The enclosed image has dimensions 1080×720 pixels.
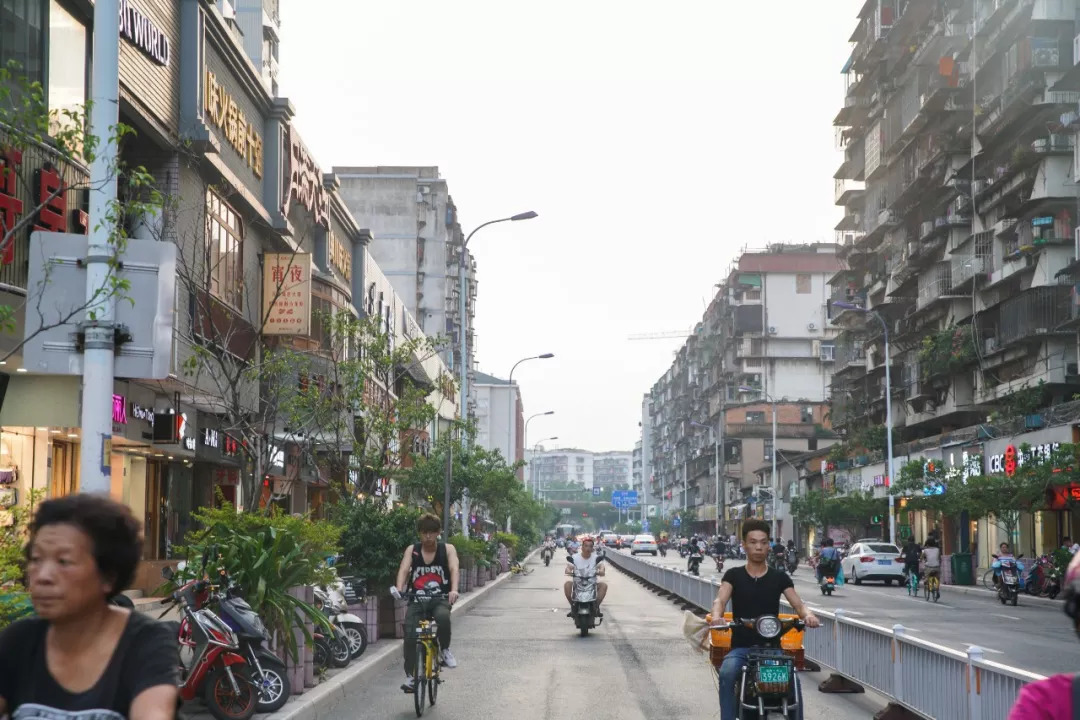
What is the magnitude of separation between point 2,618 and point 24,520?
3051mm

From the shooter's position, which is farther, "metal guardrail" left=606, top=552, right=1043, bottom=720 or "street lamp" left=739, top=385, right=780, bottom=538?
"street lamp" left=739, top=385, right=780, bottom=538

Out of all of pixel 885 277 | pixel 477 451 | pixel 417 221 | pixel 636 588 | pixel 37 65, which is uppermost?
pixel 417 221

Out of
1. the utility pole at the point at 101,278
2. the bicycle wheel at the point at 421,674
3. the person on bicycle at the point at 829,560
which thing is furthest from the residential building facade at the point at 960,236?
the utility pole at the point at 101,278

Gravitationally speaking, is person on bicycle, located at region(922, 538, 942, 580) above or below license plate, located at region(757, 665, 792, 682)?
below

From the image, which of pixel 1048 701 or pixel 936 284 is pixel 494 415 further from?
pixel 1048 701

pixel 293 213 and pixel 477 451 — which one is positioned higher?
pixel 293 213

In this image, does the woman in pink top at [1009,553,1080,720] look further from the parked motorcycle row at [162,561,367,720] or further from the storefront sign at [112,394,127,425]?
the storefront sign at [112,394,127,425]

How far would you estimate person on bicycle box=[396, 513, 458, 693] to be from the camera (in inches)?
535

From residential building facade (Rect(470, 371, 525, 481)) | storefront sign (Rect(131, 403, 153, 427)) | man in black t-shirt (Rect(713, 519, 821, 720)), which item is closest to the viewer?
man in black t-shirt (Rect(713, 519, 821, 720))

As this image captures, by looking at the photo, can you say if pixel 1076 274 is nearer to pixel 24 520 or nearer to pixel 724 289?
pixel 24 520

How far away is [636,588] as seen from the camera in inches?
1714

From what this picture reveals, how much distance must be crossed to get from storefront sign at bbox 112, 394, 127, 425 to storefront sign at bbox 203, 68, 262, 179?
666 cm

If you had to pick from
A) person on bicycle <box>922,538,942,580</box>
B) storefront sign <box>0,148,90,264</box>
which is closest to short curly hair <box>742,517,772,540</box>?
storefront sign <box>0,148,90,264</box>

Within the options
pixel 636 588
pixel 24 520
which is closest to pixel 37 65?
pixel 24 520
